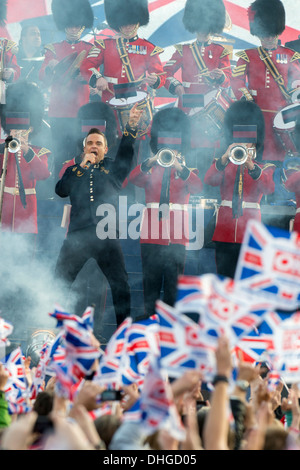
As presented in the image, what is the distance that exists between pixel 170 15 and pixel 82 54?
257 centimetres

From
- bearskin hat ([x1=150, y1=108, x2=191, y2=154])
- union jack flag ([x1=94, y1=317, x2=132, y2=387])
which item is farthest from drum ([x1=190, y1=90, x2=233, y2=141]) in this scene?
union jack flag ([x1=94, y1=317, x2=132, y2=387])

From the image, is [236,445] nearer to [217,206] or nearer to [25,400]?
[25,400]

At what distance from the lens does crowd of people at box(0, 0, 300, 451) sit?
27.1ft

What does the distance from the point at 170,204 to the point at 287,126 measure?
6.31 ft

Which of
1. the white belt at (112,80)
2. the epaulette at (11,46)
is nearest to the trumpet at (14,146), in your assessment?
the white belt at (112,80)

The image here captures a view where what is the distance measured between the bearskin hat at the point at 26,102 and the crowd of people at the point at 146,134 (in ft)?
0.06

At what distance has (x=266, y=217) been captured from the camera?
946 centimetres

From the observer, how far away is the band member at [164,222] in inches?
340

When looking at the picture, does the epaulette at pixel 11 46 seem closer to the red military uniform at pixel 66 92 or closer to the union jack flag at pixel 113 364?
the red military uniform at pixel 66 92

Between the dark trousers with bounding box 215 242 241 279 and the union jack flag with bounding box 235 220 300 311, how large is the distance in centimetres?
471

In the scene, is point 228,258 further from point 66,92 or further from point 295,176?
point 66,92

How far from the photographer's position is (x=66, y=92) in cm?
1012
